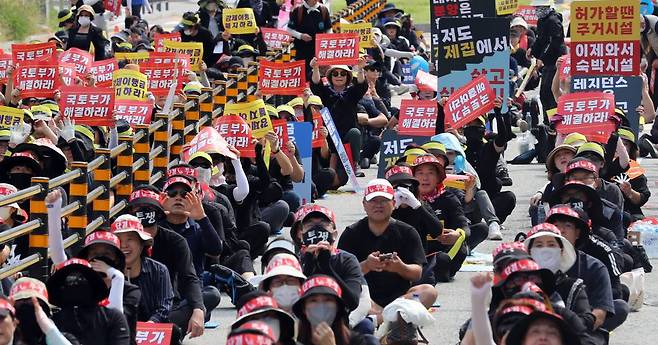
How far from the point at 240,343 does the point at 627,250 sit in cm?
723

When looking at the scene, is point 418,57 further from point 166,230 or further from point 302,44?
point 166,230

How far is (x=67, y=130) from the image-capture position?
57.8 feet

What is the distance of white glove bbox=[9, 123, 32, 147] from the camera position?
17.4 meters

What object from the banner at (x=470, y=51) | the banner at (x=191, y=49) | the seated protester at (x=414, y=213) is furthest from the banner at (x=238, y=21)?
the seated protester at (x=414, y=213)

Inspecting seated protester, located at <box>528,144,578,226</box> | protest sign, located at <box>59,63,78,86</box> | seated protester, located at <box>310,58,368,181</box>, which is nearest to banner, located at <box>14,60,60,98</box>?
protest sign, located at <box>59,63,78,86</box>

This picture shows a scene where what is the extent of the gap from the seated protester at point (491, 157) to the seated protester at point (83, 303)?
8.59 meters

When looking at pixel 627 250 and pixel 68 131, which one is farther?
pixel 68 131

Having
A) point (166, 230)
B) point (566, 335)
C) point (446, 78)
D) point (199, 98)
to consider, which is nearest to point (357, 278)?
point (166, 230)

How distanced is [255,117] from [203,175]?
115 inches

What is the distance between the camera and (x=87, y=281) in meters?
10.9

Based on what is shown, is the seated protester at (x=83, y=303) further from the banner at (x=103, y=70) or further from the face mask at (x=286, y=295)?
the banner at (x=103, y=70)

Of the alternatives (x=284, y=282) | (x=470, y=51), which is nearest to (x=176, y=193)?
(x=284, y=282)

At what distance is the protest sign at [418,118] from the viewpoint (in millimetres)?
20672

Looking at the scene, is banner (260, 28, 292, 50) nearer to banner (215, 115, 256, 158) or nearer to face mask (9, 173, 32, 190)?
banner (215, 115, 256, 158)
